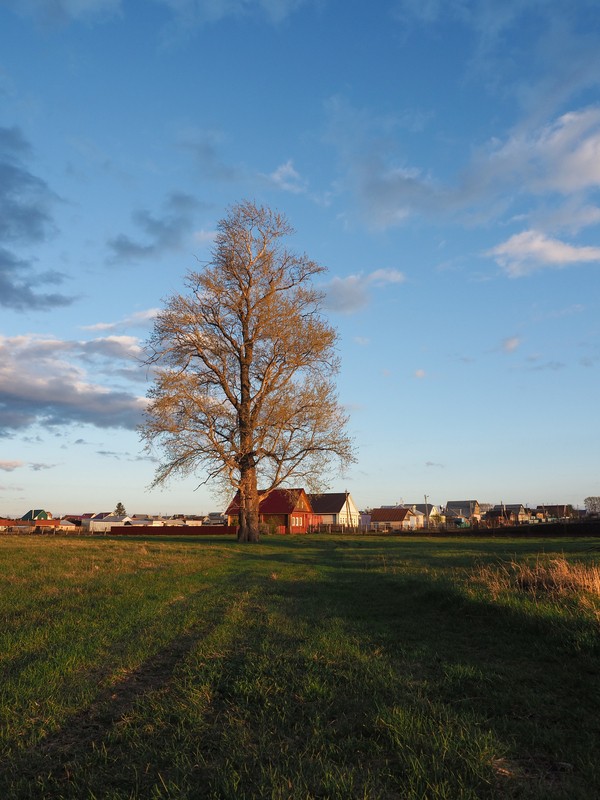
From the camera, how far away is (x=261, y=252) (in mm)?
35781

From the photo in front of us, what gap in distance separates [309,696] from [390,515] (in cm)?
11267

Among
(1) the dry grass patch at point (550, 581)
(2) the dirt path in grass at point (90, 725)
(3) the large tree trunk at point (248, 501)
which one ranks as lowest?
(2) the dirt path in grass at point (90, 725)

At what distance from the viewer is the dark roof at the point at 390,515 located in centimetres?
11400

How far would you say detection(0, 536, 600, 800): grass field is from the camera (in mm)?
4070

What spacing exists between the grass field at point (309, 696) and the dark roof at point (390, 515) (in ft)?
345

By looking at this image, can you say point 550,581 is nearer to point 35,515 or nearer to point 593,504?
point 35,515

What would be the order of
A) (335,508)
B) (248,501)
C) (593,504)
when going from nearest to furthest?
(248,501)
(335,508)
(593,504)

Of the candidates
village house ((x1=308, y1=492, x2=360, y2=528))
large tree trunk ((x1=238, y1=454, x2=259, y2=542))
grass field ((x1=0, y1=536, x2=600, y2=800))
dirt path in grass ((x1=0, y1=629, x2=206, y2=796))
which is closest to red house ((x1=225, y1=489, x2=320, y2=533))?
village house ((x1=308, y1=492, x2=360, y2=528))

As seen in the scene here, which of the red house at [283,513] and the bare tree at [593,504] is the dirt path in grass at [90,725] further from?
the bare tree at [593,504]

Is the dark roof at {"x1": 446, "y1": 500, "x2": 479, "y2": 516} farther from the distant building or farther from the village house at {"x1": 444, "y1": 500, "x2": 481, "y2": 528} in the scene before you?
the distant building

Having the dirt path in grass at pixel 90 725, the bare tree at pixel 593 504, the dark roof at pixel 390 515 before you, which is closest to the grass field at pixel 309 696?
the dirt path in grass at pixel 90 725

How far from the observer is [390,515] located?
11506 centimetres

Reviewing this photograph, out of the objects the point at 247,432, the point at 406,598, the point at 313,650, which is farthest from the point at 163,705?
the point at 247,432

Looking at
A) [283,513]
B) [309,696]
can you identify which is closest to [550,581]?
[309,696]
